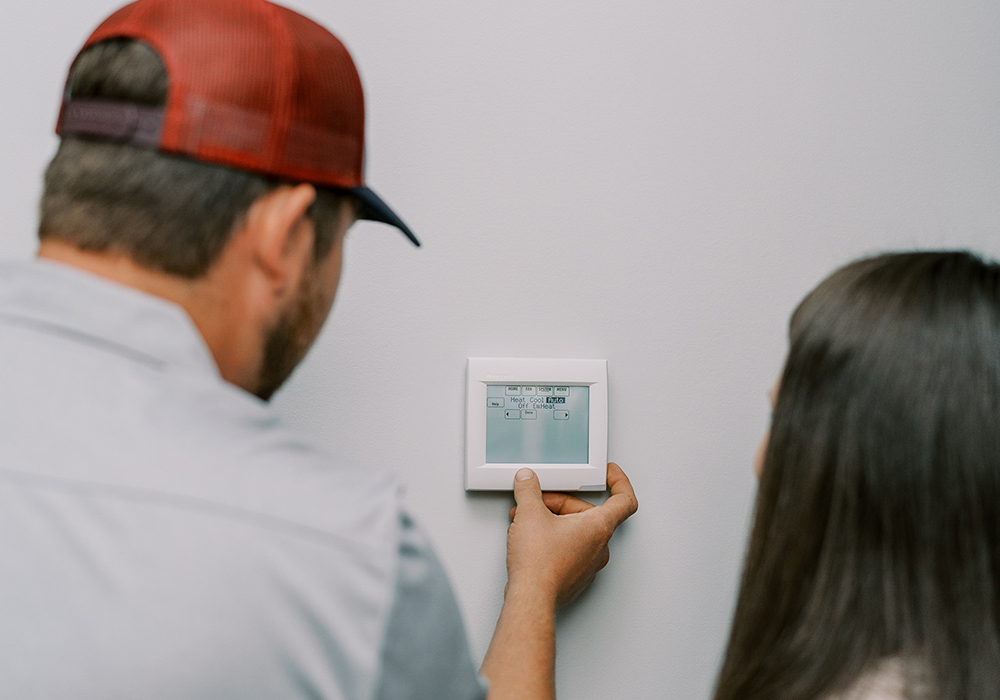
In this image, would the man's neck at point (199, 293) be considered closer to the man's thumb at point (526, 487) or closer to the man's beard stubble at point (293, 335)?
the man's beard stubble at point (293, 335)

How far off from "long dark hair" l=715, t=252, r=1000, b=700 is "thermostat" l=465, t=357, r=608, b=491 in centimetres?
25

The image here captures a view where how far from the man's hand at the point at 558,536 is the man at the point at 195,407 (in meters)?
0.24

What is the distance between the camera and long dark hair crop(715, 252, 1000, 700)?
18.3 inches

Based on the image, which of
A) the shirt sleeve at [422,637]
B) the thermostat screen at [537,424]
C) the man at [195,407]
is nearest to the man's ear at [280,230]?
the man at [195,407]

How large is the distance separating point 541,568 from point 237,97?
0.49 metres

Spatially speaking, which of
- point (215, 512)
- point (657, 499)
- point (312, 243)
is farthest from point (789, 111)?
point (215, 512)

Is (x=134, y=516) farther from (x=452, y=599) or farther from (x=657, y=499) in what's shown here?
(x=657, y=499)

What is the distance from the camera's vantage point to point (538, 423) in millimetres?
739

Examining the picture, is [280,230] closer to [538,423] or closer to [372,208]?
[372,208]

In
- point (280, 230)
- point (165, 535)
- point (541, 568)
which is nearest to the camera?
point (165, 535)

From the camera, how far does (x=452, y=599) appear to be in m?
0.45

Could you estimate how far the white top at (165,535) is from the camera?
0.35m

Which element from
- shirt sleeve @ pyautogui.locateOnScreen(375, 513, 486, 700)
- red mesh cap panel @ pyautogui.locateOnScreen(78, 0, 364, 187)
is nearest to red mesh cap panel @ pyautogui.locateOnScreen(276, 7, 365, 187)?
red mesh cap panel @ pyautogui.locateOnScreen(78, 0, 364, 187)

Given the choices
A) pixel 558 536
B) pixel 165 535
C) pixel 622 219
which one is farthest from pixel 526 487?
pixel 165 535
